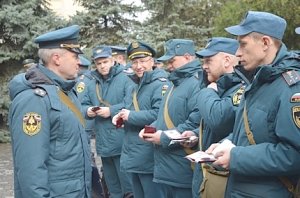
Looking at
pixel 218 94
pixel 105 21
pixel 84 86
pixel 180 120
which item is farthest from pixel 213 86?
pixel 105 21

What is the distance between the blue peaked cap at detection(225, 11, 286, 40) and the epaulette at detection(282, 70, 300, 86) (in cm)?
30

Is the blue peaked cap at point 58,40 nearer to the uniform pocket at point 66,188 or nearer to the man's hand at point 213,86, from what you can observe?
the uniform pocket at point 66,188

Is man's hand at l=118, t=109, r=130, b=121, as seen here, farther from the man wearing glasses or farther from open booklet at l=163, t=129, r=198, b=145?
open booklet at l=163, t=129, r=198, b=145

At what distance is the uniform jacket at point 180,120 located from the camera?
5.18 meters

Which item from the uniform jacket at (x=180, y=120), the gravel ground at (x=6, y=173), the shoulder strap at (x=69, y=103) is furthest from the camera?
the gravel ground at (x=6, y=173)

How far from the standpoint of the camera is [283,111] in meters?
3.19

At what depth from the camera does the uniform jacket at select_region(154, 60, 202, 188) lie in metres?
5.18

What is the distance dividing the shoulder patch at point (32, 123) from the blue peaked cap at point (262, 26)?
1509 mm

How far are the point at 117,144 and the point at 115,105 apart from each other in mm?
536

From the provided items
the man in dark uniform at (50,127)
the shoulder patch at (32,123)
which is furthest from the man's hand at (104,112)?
the shoulder patch at (32,123)

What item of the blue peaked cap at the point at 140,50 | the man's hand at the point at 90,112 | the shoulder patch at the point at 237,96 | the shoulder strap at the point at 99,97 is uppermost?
the blue peaked cap at the point at 140,50

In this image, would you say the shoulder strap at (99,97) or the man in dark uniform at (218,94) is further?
the shoulder strap at (99,97)

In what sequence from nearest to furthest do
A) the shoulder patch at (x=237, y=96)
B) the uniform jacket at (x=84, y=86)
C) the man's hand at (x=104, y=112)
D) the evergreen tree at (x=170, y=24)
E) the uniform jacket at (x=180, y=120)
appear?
the shoulder patch at (x=237, y=96)
the uniform jacket at (x=180, y=120)
the man's hand at (x=104, y=112)
the uniform jacket at (x=84, y=86)
the evergreen tree at (x=170, y=24)

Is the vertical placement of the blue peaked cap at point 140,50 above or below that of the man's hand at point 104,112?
above
